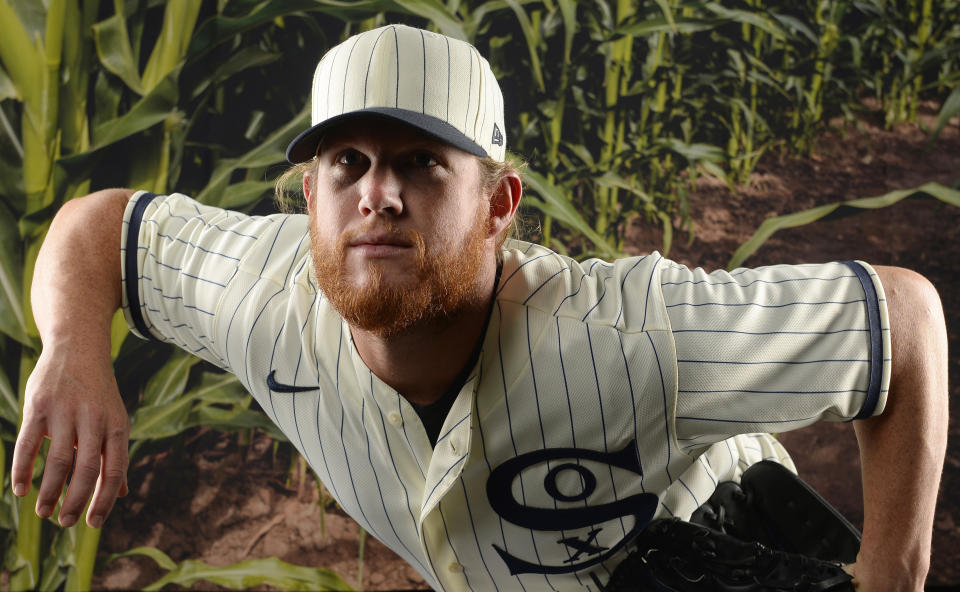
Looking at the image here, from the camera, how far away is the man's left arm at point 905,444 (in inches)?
26.2

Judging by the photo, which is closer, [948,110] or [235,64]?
[235,64]

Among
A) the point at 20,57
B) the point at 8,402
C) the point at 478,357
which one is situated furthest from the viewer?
the point at 8,402

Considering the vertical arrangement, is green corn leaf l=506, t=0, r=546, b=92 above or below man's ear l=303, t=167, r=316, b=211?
above

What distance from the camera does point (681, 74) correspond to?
144 centimetres

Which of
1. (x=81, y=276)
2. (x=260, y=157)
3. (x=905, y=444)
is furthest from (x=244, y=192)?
(x=905, y=444)

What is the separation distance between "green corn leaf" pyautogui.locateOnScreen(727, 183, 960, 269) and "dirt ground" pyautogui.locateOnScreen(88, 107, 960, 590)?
1cm

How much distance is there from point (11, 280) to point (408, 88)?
1.06 m

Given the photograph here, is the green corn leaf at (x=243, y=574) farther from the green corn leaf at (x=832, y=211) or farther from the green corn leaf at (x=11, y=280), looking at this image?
the green corn leaf at (x=832, y=211)

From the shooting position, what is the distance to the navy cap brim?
0.69 m

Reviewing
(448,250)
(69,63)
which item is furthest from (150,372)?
(448,250)

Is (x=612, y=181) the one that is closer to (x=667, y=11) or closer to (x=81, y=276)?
(x=667, y=11)

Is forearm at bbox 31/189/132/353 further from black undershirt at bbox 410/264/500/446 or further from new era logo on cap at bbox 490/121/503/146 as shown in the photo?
new era logo on cap at bbox 490/121/503/146

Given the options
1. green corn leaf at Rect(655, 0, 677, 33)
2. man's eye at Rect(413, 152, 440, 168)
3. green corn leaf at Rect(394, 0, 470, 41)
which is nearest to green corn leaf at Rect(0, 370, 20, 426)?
green corn leaf at Rect(394, 0, 470, 41)

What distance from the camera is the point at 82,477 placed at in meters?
0.68
